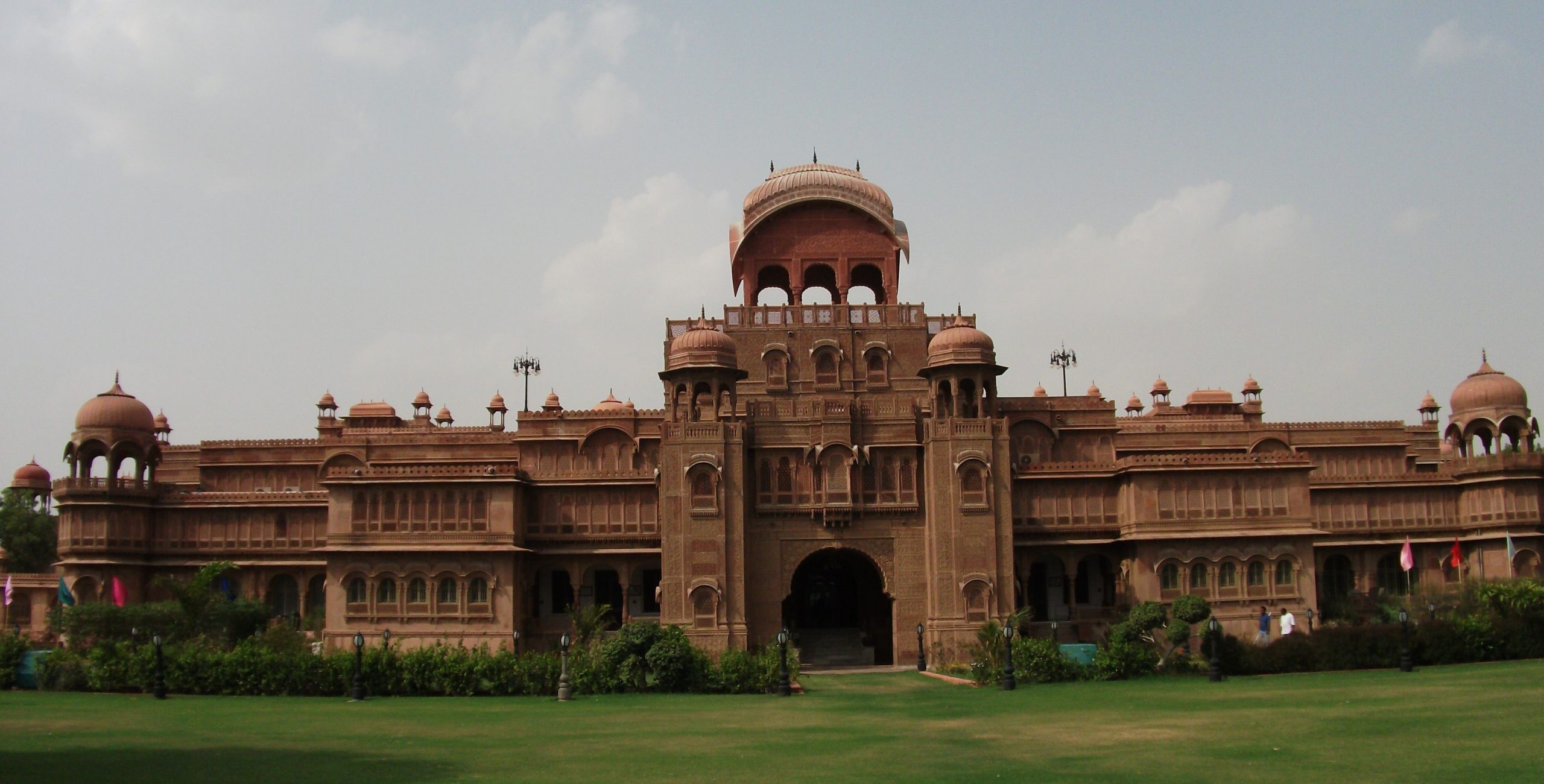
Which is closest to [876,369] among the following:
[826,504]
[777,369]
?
[777,369]

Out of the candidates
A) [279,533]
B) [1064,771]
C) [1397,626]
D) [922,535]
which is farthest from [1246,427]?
[1064,771]

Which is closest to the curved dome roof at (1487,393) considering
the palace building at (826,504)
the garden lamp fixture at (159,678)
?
the palace building at (826,504)

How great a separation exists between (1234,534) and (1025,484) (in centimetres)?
665

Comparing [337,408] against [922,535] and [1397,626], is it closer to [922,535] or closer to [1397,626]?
[922,535]

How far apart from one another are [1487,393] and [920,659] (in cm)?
2587

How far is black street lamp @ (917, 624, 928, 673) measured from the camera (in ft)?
127

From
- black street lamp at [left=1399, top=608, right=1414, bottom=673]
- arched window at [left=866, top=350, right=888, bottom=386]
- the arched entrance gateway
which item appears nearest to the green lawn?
black street lamp at [left=1399, top=608, right=1414, bottom=673]

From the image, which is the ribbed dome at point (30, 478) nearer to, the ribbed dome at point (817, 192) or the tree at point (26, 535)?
the tree at point (26, 535)

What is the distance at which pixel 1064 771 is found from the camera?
16625 millimetres

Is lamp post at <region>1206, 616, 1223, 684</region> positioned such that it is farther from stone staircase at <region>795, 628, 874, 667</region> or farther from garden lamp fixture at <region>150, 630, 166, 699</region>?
garden lamp fixture at <region>150, 630, 166, 699</region>

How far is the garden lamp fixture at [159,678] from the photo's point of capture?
95.9ft

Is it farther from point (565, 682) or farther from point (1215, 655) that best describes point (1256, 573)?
point (565, 682)

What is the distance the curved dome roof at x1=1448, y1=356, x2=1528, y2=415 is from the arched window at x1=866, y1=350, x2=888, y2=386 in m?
21.9

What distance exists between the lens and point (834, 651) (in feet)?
143
